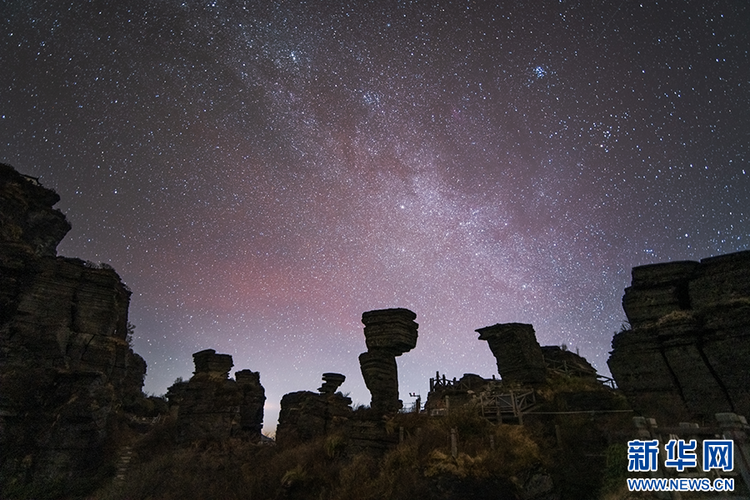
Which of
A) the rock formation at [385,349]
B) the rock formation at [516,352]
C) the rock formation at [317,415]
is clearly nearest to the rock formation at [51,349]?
the rock formation at [317,415]

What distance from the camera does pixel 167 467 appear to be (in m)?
20.2

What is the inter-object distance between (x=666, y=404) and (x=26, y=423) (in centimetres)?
3119

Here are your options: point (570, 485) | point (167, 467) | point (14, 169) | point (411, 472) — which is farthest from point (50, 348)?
point (570, 485)

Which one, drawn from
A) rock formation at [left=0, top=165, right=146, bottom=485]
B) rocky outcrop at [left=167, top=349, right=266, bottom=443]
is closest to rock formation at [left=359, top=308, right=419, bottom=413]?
rocky outcrop at [left=167, top=349, right=266, bottom=443]

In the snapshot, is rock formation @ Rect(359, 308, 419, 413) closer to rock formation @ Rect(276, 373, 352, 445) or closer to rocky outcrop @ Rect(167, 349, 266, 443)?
rock formation @ Rect(276, 373, 352, 445)

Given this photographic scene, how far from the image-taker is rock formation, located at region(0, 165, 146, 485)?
70.6 ft

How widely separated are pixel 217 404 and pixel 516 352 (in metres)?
17.3

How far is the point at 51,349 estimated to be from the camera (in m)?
25.4

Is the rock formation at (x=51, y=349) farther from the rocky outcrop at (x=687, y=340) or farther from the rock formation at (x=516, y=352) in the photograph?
the rocky outcrop at (x=687, y=340)

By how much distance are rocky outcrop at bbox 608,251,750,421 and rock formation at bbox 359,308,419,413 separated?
9.52 meters

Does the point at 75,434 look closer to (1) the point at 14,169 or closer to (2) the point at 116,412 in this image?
(2) the point at 116,412

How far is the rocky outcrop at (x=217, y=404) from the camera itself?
23062 millimetres

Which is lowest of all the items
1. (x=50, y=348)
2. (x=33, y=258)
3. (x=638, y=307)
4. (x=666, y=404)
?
(x=666, y=404)

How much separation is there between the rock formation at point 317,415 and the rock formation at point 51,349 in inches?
404
